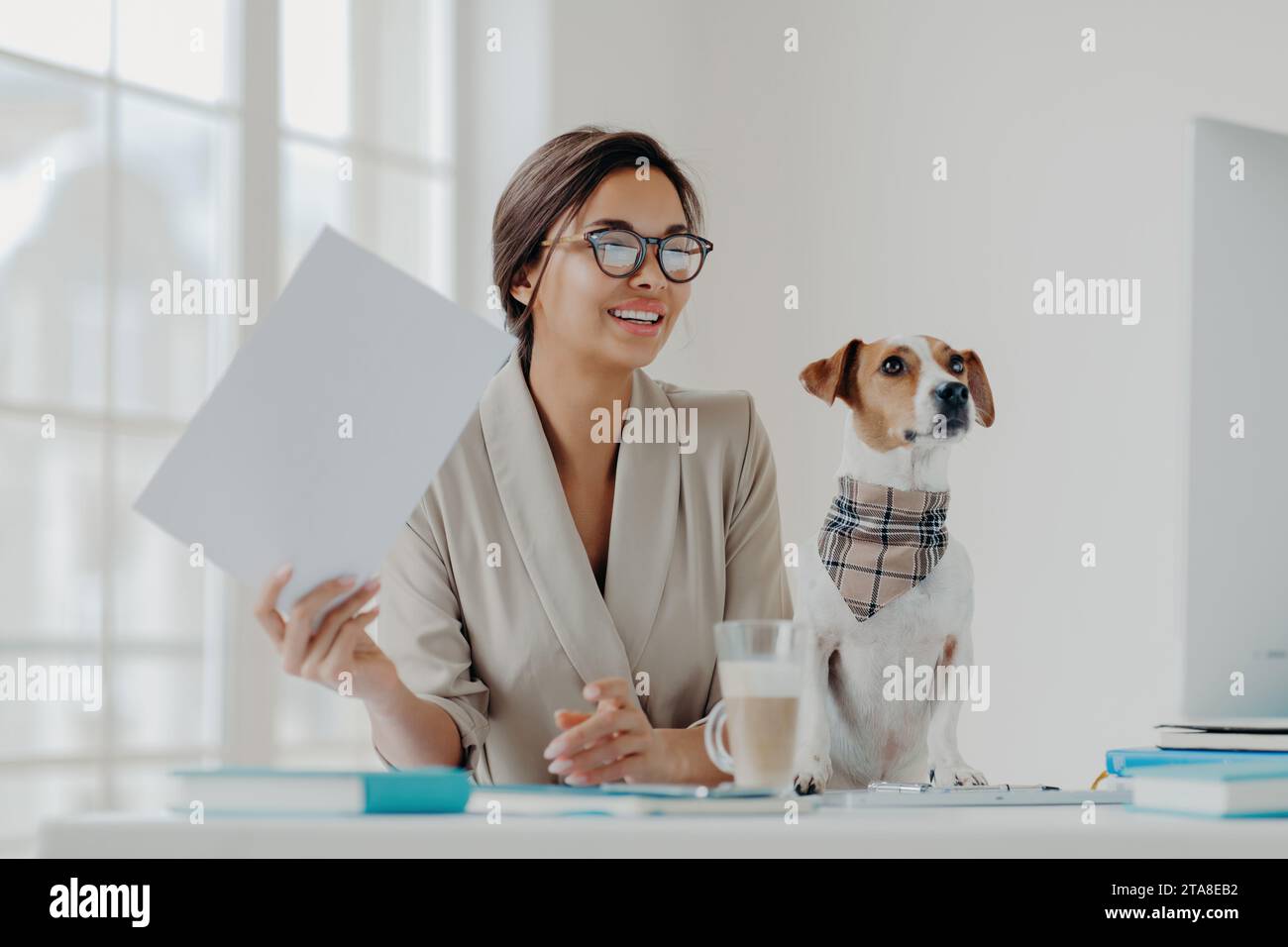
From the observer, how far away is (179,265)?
2920mm

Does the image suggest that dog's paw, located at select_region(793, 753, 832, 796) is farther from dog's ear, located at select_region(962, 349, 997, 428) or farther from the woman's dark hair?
the woman's dark hair

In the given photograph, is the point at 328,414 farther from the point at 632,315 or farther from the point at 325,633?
the point at 632,315

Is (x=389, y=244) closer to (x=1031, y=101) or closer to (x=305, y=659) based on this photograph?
(x=1031, y=101)

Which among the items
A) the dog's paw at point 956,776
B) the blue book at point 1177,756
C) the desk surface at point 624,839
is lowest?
the dog's paw at point 956,776

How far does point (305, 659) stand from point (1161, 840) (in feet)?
2.15

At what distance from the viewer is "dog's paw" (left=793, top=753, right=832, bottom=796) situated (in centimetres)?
110

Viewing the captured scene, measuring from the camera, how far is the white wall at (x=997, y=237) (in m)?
2.86

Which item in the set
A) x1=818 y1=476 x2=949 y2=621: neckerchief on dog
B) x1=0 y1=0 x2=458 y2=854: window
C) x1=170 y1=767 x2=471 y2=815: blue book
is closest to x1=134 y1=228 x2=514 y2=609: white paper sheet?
x1=170 y1=767 x2=471 y2=815: blue book

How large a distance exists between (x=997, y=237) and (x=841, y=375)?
79.8 inches

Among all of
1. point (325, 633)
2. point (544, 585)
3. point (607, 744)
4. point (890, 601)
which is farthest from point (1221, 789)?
point (544, 585)

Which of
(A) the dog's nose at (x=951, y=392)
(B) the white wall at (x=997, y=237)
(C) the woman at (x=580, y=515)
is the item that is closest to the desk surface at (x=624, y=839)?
(A) the dog's nose at (x=951, y=392)

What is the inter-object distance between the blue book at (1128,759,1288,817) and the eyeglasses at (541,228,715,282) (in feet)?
2.85

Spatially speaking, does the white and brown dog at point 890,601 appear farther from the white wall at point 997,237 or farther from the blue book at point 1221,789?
the white wall at point 997,237
